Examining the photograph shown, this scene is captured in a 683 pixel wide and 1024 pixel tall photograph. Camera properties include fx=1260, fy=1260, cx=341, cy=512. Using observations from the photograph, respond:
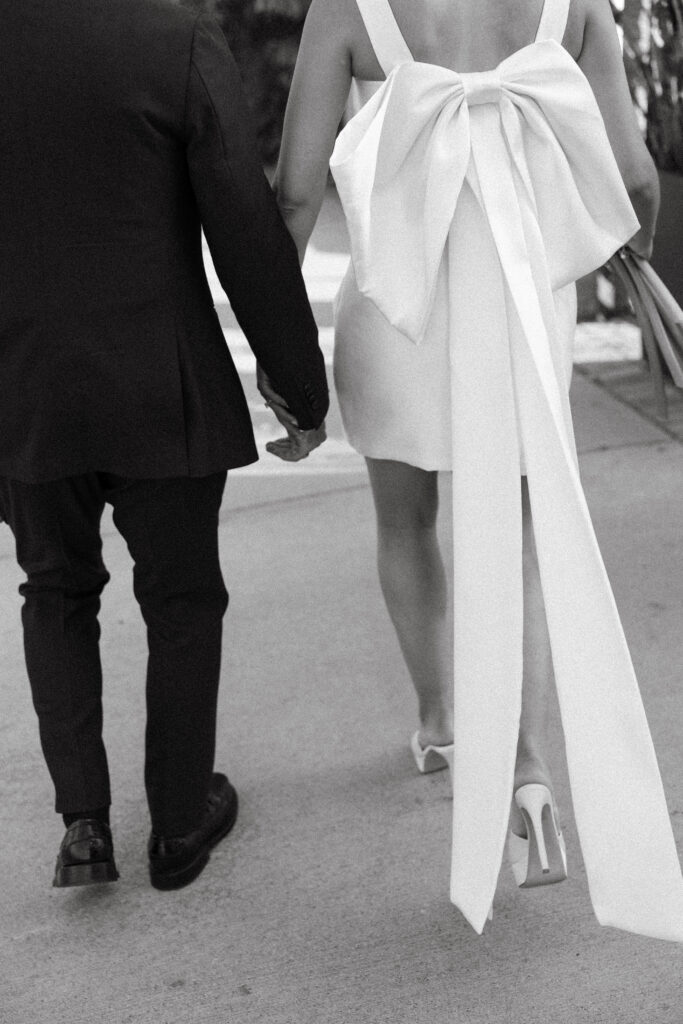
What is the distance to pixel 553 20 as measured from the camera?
7.16 ft

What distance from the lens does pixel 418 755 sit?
2971 mm

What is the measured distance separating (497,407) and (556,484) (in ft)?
0.56

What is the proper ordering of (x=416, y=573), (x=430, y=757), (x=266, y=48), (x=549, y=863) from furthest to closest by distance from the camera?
(x=266, y=48) → (x=430, y=757) → (x=416, y=573) → (x=549, y=863)

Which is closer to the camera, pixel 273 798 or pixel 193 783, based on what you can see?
pixel 193 783

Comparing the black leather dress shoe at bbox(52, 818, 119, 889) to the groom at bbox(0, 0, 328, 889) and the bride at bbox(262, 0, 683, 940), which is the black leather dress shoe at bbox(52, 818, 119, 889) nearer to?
the groom at bbox(0, 0, 328, 889)

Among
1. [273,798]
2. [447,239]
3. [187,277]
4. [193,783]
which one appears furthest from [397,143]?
[273,798]

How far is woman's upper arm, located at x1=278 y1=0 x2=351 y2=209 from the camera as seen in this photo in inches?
85.3

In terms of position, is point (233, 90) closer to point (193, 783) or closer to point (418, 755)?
point (193, 783)

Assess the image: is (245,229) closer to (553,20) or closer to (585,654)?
(553,20)

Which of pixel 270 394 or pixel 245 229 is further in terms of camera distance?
pixel 270 394

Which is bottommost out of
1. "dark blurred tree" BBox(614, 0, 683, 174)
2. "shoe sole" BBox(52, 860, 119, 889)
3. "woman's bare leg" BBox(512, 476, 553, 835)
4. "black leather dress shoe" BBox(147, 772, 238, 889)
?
"black leather dress shoe" BBox(147, 772, 238, 889)

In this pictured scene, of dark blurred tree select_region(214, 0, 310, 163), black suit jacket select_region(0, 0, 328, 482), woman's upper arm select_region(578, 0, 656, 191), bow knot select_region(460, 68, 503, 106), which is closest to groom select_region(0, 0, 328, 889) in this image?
black suit jacket select_region(0, 0, 328, 482)

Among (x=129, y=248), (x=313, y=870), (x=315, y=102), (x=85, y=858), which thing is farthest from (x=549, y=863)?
(x=315, y=102)

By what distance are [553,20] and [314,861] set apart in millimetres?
1726
